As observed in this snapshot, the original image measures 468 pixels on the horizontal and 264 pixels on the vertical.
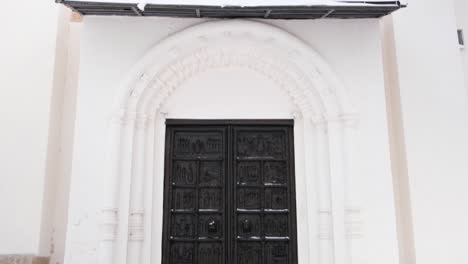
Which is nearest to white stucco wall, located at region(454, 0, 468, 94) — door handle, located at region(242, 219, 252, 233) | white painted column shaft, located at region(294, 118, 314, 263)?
white painted column shaft, located at region(294, 118, 314, 263)

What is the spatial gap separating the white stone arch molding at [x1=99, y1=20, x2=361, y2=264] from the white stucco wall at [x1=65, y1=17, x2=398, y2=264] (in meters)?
0.12

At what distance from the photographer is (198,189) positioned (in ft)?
13.4

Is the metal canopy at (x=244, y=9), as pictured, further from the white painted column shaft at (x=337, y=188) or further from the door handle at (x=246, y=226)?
the door handle at (x=246, y=226)

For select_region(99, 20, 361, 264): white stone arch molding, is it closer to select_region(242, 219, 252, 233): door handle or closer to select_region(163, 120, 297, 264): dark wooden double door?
select_region(163, 120, 297, 264): dark wooden double door

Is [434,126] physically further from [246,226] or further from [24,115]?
[24,115]

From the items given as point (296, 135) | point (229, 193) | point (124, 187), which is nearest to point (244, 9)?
point (296, 135)

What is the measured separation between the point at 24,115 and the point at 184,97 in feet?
4.92

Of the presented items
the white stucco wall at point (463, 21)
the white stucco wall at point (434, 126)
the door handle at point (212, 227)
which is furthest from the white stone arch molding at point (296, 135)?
the white stucco wall at point (463, 21)

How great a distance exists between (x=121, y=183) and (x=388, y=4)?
2863 mm

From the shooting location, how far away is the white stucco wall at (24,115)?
3.71 m

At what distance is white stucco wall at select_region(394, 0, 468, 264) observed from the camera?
378 centimetres

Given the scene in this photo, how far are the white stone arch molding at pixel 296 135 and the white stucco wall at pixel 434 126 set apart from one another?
64cm

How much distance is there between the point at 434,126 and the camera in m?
3.99

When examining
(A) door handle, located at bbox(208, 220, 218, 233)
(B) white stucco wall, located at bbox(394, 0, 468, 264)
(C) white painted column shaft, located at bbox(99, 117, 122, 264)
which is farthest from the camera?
(A) door handle, located at bbox(208, 220, 218, 233)
